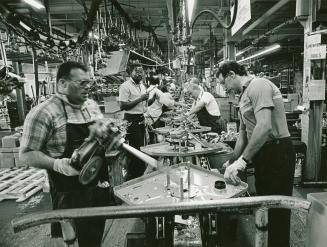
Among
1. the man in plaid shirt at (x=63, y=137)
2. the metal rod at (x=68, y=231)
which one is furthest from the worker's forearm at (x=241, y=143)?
the metal rod at (x=68, y=231)

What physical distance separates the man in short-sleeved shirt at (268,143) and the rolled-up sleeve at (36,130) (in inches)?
57.6

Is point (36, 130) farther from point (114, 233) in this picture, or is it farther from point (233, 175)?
point (114, 233)

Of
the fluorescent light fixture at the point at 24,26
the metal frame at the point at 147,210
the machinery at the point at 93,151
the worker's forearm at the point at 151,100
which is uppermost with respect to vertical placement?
the fluorescent light fixture at the point at 24,26

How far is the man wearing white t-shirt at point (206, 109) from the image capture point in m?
6.22

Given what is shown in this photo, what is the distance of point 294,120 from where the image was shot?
7086mm

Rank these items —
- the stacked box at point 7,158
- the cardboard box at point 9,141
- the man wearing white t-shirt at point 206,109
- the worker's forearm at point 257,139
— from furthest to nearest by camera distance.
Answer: the stacked box at point 7,158 < the cardboard box at point 9,141 < the man wearing white t-shirt at point 206,109 < the worker's forearm at point 257,139

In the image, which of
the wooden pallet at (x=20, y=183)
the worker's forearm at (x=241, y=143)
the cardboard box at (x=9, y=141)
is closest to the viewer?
the worker's forearm at (x=241, y=143)

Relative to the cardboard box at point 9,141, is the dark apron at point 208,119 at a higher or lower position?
higher

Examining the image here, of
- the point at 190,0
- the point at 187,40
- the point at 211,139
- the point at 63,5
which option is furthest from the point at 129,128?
the point at 63,5

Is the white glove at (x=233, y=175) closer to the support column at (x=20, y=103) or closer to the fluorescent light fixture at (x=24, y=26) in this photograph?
the fluorescent light fixture at (x=24, y=26)

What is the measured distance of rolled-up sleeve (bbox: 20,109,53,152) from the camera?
213cm

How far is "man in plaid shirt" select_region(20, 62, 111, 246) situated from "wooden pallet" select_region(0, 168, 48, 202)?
10.2ft

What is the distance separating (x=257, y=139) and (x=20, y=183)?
4.78 metres

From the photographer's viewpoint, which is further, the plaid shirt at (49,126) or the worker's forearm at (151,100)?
the worker's forearm at (151,100)
